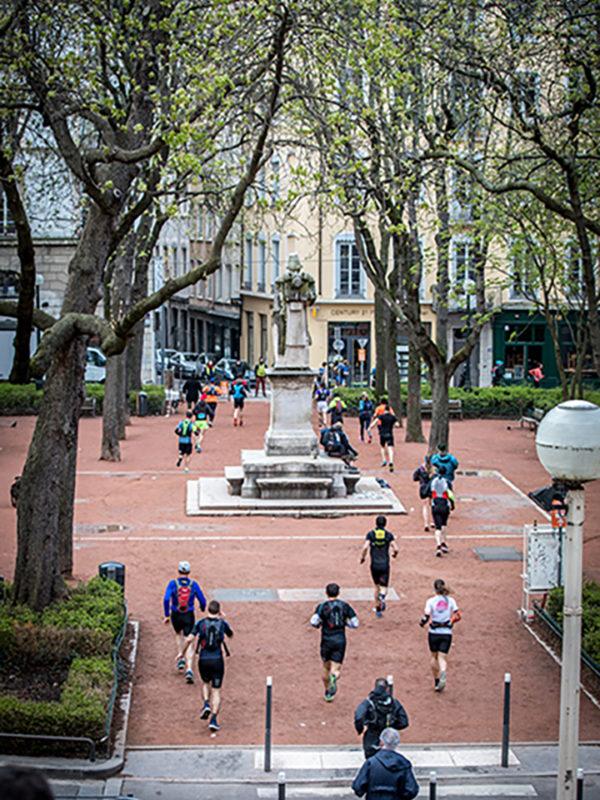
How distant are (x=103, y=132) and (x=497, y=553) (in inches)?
380

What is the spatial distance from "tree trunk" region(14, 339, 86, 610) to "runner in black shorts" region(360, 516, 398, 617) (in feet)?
13.7

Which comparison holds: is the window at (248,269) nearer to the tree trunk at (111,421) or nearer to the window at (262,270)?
the window at (262,270)

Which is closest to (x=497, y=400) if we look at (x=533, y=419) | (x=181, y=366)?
(x=533, y=419)

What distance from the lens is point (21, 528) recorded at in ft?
44.4

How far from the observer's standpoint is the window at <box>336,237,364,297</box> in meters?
55.5

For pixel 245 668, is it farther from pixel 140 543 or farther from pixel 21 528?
pixel 140 543

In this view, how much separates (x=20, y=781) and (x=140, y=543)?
52.6ft

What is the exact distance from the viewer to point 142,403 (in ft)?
125

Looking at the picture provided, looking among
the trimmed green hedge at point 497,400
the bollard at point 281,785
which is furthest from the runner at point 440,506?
the trimmed green hedge at point 497,400

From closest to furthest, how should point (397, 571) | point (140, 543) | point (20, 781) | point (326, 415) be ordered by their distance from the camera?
point (20, 781), point (397, 571), point (140, 543), point (326, 415)

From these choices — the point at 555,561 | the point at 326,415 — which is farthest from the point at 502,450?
the point at 555,561

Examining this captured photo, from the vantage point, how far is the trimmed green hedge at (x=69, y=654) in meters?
10.2

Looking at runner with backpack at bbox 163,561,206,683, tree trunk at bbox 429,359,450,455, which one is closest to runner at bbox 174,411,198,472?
tree trunk at bbox 429,359,450,455

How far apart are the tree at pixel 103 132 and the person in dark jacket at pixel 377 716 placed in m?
5.26
